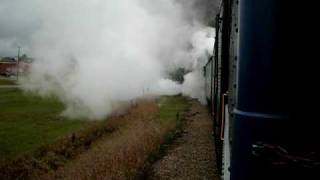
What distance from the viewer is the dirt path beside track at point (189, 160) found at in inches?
387

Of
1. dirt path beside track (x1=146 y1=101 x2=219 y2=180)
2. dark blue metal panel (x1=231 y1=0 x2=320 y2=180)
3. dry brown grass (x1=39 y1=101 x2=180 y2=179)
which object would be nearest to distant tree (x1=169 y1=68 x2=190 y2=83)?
dirt path beside track (x1=146 y1=101 x2=219 y2=180)

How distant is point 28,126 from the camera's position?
870 inches

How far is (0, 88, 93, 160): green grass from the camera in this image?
16481 millimetres

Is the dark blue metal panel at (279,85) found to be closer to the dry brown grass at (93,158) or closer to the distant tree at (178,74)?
the dry brown grass at (93,158)

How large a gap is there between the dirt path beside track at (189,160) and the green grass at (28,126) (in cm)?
553

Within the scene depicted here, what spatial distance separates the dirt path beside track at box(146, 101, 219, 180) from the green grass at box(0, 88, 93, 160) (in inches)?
218

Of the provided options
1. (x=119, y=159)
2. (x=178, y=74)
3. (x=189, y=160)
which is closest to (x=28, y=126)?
(x=119, y=159)

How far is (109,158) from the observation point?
12008 mm

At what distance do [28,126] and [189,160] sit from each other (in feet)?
42.5

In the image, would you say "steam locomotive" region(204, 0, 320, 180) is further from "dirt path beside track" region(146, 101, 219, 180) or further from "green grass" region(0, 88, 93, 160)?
"green grass" region(0, 88, 93, 160)

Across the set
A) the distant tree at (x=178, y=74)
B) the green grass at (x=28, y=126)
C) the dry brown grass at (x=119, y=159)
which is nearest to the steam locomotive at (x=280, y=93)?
the dry brown grass at (x=119, y=159)

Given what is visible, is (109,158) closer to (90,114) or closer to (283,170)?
(283,170)

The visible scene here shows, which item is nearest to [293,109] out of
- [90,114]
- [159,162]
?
[159,162]

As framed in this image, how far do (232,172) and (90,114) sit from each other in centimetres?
2572
